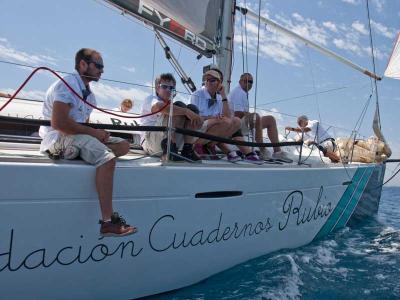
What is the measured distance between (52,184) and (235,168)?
155 centimetres

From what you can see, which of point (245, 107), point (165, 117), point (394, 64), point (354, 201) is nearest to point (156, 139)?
point (165, 117)

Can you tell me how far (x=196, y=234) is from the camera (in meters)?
2.96

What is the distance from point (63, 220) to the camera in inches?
88.9

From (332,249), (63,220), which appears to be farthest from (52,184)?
(332,249)

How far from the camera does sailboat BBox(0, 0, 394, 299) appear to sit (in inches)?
84.4

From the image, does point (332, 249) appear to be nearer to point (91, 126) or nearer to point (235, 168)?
point (235, 168)

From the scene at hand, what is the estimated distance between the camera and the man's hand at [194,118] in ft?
10.3

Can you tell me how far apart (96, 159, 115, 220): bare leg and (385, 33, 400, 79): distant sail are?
7233 mm

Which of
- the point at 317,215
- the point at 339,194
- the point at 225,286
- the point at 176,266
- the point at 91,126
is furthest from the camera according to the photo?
the point at 339,194

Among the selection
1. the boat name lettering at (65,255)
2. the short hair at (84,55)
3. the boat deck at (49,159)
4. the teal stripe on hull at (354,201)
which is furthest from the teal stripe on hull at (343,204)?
the short hair at (84,55)

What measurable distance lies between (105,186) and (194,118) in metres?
1.15

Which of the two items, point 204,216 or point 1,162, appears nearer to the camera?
point 1,162

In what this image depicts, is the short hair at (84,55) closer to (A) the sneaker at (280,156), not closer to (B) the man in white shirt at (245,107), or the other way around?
(B) the man in white shirt at (245,107)

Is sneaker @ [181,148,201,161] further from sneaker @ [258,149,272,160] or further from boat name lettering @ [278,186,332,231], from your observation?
sneaker @ [258,149,272,160]
